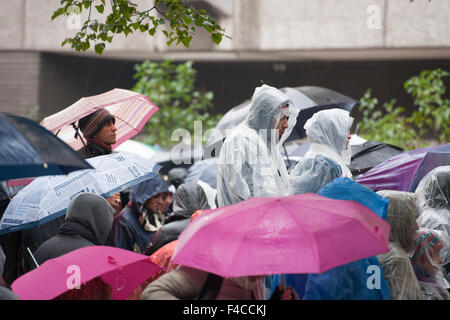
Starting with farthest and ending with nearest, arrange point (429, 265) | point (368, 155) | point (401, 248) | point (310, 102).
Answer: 1. point (310, 102)
2. point (368, 155)
3. point (429, 265)
4. point (401, 248)

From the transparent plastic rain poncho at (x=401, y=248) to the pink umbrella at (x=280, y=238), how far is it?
0.46 m

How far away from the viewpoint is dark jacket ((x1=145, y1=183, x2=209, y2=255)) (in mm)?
5891

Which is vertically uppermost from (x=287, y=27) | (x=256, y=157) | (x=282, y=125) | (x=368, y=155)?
(x=287, y=27)

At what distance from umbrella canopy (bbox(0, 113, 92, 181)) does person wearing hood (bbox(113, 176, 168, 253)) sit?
3024 mm

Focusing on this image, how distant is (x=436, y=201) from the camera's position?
16.1ft

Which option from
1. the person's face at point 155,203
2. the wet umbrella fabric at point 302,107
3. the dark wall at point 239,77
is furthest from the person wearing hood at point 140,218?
the dark wall at point 239,77

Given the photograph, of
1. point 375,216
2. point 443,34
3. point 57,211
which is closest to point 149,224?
point 57,211

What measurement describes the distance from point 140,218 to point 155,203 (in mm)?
672

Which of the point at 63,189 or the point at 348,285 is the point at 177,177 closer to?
the point at 63,189

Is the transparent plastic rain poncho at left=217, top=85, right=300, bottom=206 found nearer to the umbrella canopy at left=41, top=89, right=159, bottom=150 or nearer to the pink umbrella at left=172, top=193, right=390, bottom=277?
the pink umbrella at left=172, top=193, right=390, bottom=277

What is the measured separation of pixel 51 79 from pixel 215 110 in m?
4.49

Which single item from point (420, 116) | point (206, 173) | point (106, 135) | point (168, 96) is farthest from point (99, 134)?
point (168, 96)
